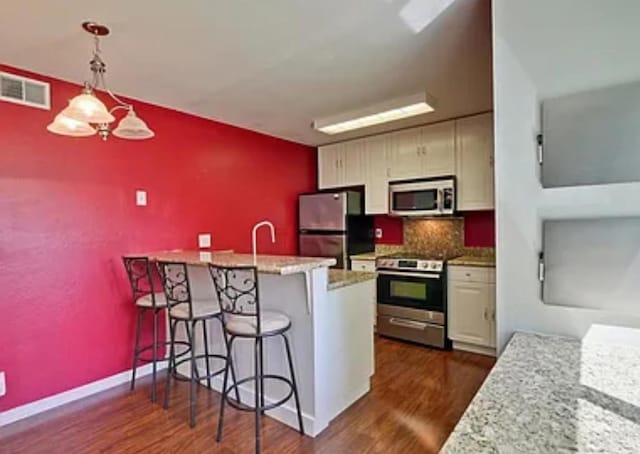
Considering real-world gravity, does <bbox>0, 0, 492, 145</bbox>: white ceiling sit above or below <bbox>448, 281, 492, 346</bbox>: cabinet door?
above

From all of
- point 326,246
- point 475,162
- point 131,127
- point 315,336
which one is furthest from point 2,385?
point 475,162

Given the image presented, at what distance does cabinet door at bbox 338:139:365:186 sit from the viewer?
15.3 feet

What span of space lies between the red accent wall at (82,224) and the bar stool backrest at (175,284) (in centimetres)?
43

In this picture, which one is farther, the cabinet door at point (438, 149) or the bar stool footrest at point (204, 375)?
the cabinet door at point (438, 149)

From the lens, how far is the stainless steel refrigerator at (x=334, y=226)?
4.48 m

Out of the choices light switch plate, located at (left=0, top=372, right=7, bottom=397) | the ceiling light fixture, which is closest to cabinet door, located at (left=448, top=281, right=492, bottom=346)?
the ceiling light fixture

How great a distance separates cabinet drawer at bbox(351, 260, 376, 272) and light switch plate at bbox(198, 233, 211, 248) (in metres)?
1.70

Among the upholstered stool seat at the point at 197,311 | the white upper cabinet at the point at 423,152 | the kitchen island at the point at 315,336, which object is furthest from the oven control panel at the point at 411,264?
the upholstered stool seat at the point at 197,311

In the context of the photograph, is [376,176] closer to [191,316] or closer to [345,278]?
[345,278]

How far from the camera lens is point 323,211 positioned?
181 inches

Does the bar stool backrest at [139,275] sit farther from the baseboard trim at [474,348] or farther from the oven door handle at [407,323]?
the baseboard trim at [474,348]

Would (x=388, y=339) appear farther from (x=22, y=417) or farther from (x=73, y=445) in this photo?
(x=22, y=417)

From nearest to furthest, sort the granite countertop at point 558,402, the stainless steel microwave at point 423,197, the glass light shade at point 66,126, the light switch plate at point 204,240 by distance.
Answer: the granite countertop at point 558,402 < the glass light shade at point 66,126 < the light switch plate at point 204,240 < the stainless steel microwave at point 423,197

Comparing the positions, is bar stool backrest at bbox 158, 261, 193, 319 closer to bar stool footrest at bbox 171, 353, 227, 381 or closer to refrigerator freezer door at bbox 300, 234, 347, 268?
bar stool footrest at bbox 171, 353, 227, 381
